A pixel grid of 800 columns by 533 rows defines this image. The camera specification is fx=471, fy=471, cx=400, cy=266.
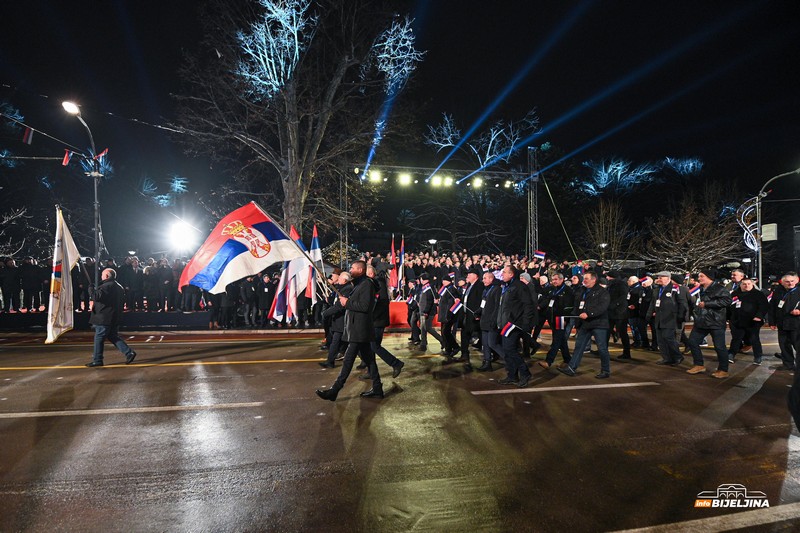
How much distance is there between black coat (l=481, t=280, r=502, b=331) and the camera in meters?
8.18

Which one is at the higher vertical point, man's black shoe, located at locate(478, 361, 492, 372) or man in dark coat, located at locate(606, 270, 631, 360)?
man in dark coat, located at locate(606, 270, 631, 360)

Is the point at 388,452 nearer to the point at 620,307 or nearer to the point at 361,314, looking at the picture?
the point at 361,314

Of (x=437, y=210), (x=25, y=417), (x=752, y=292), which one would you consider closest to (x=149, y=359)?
(x=25, y=417)

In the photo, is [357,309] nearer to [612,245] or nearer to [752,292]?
[752,292]

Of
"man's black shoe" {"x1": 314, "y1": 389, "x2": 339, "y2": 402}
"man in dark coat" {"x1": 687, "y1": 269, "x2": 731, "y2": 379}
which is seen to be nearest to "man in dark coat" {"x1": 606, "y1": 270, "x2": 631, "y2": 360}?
"man in dark coat" {"x1": 687, "y1": 269, "x2": 731, "y2": 379}

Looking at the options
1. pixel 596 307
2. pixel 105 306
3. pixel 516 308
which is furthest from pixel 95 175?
pixel 596 307

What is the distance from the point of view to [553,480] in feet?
13.6

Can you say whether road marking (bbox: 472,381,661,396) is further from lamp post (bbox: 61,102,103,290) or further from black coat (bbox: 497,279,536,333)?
lamp post (bbox: 61,102,103,290)

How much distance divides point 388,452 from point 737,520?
2923mm

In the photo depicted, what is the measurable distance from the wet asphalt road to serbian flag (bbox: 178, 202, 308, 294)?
2.06m

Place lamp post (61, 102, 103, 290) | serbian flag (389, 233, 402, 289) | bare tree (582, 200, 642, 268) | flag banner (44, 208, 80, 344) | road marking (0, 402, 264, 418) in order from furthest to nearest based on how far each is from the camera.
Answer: bare tree (582, 200, 642, 268) → serbian flag (389, 233, 402, 289) → lamp post (61, 102, 103, 290) → flag banner (44, 208, 80, 344) → road marking (0, 402, 264, 418)

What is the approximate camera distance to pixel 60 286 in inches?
366

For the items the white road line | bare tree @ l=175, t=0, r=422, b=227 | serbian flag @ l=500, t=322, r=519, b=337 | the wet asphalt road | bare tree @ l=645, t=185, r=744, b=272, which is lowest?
the white road line

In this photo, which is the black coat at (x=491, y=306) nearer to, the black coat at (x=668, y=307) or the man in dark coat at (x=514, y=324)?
the man in dark coat at (x=514, y=324)
